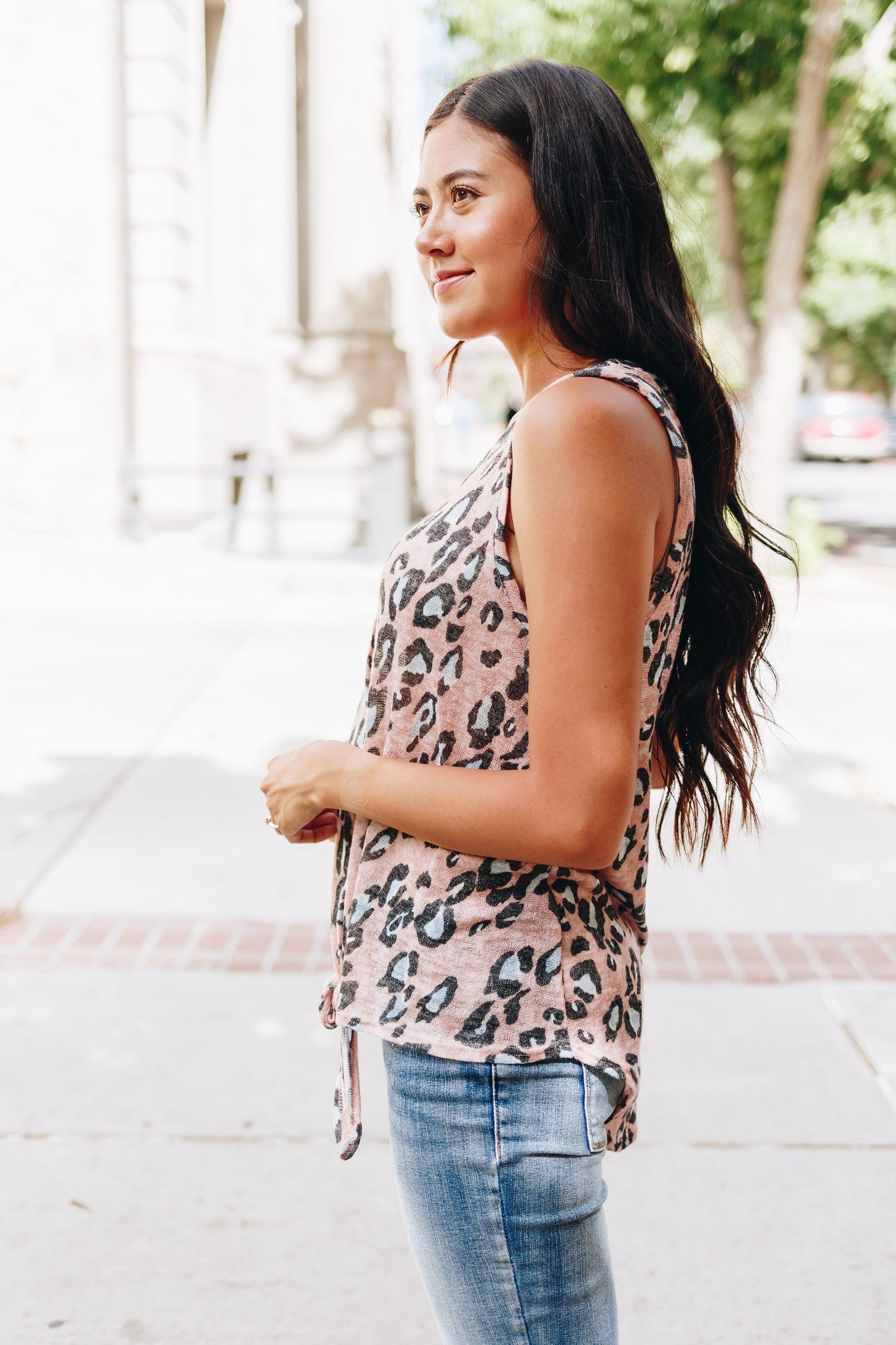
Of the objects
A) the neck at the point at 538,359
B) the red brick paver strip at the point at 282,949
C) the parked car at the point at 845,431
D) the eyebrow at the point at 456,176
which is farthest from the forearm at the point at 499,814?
the parked car at the point at 845,431

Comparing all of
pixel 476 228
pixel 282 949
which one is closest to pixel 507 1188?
pixel 476 228

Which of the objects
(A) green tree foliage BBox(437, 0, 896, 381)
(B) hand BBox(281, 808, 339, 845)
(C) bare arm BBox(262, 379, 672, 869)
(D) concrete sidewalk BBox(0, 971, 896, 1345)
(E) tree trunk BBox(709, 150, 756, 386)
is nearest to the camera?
(C) bare arm BBox(262, 379, 672, 869)

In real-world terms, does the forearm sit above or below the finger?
above

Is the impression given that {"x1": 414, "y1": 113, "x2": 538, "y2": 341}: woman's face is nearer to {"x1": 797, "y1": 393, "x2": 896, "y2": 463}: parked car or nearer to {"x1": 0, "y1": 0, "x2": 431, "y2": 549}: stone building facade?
{"x1": 0, "y1": 0, "x2": 431, "y2": 549}: stone building facade

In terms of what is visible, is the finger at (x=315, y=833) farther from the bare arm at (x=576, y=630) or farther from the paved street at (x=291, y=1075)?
the paved street at (x=291, y=1075)

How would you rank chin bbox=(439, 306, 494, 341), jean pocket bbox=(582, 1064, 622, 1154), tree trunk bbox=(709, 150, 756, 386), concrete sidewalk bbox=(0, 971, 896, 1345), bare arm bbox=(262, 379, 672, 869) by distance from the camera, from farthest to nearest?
tree trunk bbox=(709, 150, 756, 386) → concrete sidewalk bbox=(0, 971, 896, 1345) → chin bbox=(439, 306, 494, 341) → jean pocket bbox=(582, 1064, 622, 1154) → bare arm bbox=(262, 379, 672, 869)

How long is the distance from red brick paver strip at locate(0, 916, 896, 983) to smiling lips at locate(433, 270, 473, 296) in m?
2.95

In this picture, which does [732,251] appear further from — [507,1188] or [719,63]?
[507,1188]

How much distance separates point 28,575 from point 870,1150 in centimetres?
945

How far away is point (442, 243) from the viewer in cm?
150

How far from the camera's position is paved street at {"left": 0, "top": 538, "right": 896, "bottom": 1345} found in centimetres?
271

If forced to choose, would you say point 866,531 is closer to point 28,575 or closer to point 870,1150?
point 28,575

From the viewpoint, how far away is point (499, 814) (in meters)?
1.37

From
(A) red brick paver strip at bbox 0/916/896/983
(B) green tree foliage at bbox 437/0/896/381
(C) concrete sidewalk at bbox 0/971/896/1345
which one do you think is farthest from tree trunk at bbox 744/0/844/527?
(C) concrete sidewalk at bbox 0/971/896/1345
